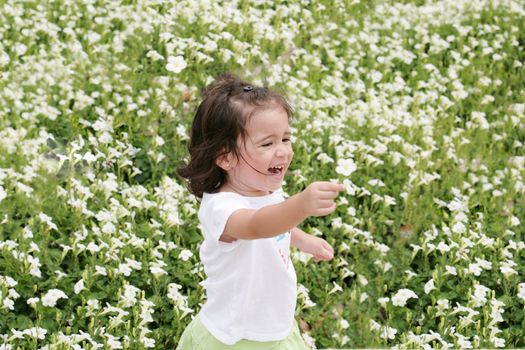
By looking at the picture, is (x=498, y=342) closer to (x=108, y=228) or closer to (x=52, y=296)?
(x=108, y=228)

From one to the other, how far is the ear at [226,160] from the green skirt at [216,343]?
65 cm

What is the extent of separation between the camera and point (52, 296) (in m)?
4.76

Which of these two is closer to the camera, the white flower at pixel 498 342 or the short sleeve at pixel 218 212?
the short sleeve at pixel 218 212

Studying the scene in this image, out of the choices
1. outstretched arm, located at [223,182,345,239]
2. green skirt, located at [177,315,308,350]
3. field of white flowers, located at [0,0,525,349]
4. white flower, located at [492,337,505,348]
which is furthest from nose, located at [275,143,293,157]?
white flower, located at [492,337,505,348]

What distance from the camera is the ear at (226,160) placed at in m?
3.29

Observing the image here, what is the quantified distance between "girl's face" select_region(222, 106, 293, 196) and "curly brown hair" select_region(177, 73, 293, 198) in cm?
3

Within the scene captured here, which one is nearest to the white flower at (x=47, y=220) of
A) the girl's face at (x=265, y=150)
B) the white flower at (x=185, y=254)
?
the white flower at (x=185, y=254)

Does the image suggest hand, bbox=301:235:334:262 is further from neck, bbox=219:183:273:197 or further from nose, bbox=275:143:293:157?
nose, bbox=275:143:293:157

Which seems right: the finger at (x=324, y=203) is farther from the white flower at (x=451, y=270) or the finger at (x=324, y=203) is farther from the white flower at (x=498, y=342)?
the white flower at (x=451, y=270)

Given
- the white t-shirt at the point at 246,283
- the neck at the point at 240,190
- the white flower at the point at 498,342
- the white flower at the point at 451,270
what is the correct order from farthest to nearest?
the white flower at the point at 451,270 → the white flower at the point at 498,342 → the neck at the point at 240,190 → the white t-shirt at the point at 246,283

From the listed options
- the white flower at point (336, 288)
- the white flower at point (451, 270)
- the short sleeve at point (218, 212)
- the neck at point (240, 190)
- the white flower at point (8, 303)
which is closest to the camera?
the short sleeve at point (218, 212)

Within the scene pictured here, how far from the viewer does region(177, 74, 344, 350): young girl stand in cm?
319

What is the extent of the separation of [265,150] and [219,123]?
235mm

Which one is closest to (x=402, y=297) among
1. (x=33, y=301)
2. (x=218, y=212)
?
(x=33, y=301)
